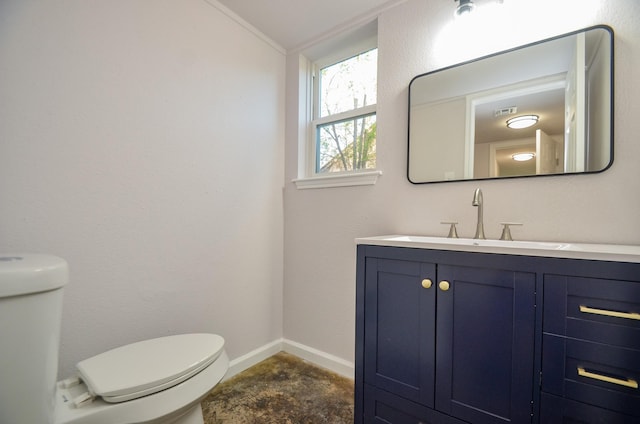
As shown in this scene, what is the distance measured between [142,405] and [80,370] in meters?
0.28

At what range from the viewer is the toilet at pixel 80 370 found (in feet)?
2.23

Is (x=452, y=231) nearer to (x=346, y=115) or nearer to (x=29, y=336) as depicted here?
(x=346, y=115)

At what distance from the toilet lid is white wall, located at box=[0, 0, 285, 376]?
287mm

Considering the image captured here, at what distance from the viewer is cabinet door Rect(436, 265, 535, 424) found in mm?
895

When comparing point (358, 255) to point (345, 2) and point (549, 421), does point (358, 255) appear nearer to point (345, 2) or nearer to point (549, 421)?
point (549, 421)

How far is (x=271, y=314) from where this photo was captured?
2043 mm

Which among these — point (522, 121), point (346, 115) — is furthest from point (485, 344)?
point (346, 115)

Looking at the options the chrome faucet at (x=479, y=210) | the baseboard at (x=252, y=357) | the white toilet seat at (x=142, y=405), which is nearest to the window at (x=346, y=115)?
the chrome faucet at (x=479, y=210)

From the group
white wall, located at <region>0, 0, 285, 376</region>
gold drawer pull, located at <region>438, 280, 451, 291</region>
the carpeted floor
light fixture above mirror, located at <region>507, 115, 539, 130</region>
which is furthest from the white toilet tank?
light fixture above mirror, located at <region>507, 115, 539, 130</region>

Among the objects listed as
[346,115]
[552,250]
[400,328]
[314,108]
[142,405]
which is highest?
[314,108]

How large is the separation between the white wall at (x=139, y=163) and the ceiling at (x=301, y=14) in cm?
11

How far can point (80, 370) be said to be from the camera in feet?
3.10

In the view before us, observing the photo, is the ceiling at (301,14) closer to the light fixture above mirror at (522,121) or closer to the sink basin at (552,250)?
the light fixture above mirror at (522,121)

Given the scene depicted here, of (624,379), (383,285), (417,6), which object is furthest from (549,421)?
(417,6)
